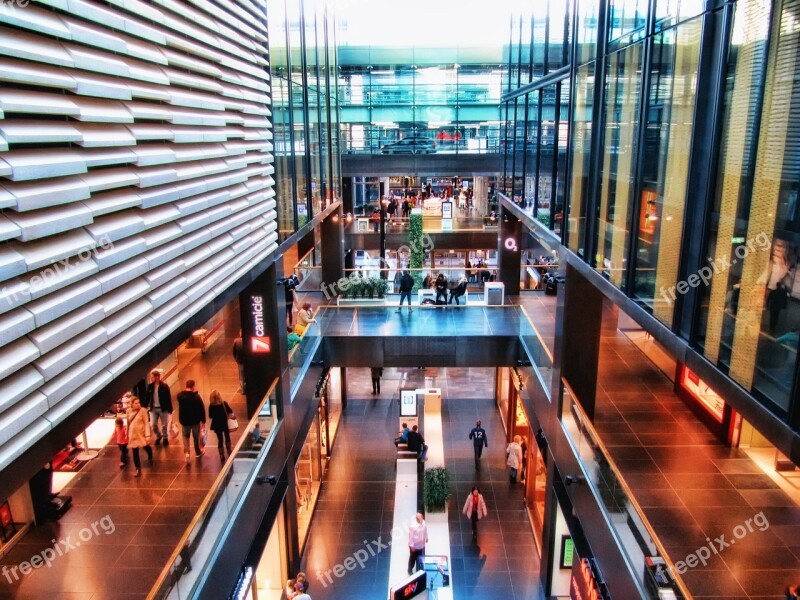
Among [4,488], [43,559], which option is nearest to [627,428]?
[43,559]

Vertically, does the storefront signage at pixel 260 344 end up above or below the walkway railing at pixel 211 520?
above

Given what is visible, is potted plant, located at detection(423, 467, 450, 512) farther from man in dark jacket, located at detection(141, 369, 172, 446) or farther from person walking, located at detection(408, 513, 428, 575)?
man in dark jacket, located at detection(141, 369, 172, 446)

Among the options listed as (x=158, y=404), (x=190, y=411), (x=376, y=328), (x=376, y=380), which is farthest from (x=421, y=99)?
(x=190, y=411)

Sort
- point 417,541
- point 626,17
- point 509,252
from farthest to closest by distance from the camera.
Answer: point 509,252, point 417,541, point 626,17

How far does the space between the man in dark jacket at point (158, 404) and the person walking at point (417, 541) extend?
527cm

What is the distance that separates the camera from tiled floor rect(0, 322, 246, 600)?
732cm

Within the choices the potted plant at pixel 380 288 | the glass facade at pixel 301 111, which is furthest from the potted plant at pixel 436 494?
the glass facade at pixel 301 111

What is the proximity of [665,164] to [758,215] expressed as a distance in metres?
2.06

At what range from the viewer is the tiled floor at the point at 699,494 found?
809 centimetres

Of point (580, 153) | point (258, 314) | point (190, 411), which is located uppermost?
point (580, 153)

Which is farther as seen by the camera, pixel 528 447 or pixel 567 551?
pixel 528 447

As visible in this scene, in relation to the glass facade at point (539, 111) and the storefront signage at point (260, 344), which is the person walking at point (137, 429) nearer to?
the storefront signage at point (260, 344)

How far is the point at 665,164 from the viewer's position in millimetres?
6703

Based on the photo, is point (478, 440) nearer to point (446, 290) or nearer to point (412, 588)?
point (446, 290)
